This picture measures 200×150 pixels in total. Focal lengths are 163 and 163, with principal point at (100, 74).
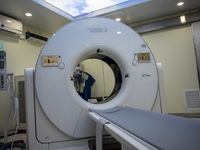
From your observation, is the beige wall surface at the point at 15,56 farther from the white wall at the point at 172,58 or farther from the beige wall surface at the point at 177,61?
the beige wall surface at the point at 177,61

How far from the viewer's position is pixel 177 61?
2775mm

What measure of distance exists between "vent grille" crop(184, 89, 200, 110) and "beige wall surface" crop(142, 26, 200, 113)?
2.5 inches

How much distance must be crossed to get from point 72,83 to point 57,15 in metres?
1.97

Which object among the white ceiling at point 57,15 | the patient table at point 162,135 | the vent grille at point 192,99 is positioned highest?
the white ceiling at point 57,15

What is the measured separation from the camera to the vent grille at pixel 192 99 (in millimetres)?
2561

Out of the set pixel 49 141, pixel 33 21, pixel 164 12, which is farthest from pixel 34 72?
pixel 164 12

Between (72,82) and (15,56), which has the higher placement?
(15,56)

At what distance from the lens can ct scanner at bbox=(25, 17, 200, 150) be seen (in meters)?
0.91

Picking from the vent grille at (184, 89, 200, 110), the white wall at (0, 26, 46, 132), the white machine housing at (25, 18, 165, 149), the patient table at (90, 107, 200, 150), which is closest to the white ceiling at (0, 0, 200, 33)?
the white wall at (0, 26, 46, 132)

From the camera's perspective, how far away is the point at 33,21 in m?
2.74

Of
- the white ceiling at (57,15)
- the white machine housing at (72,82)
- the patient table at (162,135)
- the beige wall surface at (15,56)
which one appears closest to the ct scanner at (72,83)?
the white machine housing at (72,82)

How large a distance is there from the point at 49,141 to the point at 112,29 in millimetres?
784

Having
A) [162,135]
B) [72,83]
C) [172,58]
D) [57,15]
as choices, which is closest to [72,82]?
[72,83]

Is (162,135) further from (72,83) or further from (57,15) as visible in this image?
(57,15)
